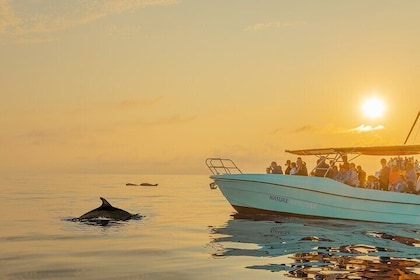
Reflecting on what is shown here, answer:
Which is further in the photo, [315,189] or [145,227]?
[315,189]

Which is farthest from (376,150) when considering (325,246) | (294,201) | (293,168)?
(325,246)

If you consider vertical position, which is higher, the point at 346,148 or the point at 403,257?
the point at 346,148

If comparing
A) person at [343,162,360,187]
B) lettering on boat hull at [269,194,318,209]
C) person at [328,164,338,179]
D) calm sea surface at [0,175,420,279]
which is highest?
person at [328,164,338,179]

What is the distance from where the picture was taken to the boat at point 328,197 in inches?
998

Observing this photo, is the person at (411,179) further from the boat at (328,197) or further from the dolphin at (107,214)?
the dolphin at (107,214)

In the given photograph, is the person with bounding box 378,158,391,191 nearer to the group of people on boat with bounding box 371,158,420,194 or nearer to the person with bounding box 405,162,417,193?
the group of people on boat with bounding box 371,158,420,194

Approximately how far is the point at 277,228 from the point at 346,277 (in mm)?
10468

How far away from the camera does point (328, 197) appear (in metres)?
26.2

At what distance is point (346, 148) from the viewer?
2680 centimetres

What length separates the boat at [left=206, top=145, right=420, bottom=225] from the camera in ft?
83.1

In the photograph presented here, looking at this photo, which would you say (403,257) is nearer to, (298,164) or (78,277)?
(78,277)

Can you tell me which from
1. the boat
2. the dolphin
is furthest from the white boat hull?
the dolphin

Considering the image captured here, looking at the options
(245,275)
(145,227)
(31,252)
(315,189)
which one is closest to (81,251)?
(31,252)

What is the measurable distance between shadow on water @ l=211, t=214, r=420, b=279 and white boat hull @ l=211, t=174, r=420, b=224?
0.45 metres
